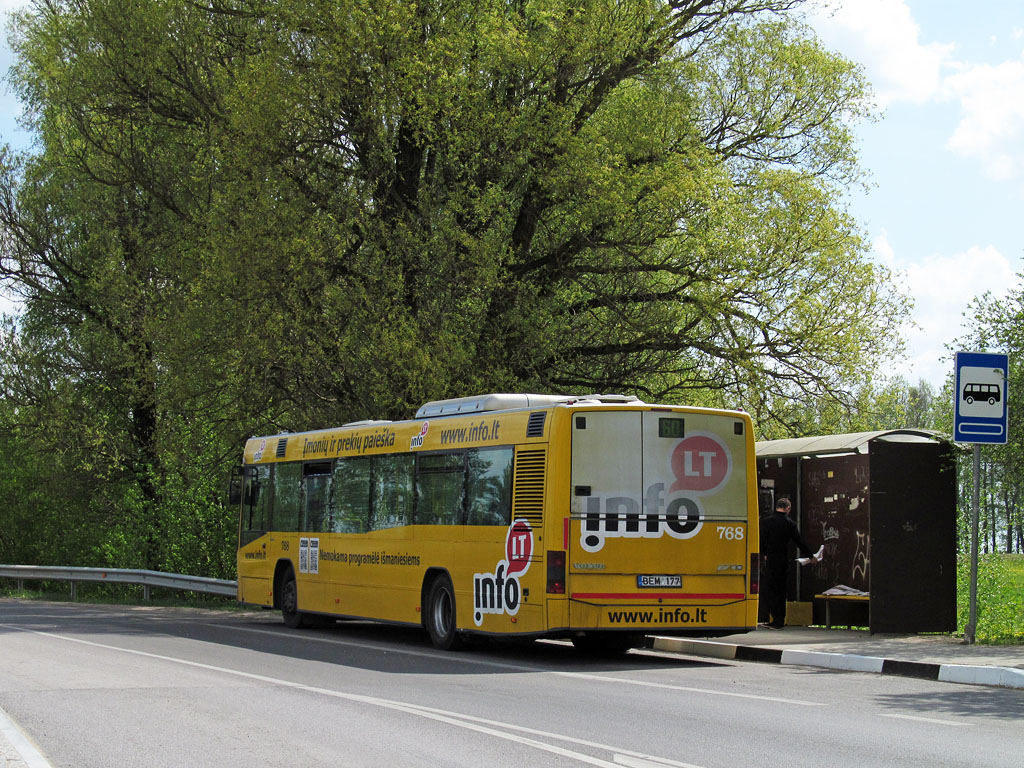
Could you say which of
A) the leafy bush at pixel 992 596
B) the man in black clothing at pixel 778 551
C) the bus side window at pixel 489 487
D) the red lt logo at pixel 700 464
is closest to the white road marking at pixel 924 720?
the red lt logo at pixel 700 464

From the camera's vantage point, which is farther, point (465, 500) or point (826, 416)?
point (826, 416)

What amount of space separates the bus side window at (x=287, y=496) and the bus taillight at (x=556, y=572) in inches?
312

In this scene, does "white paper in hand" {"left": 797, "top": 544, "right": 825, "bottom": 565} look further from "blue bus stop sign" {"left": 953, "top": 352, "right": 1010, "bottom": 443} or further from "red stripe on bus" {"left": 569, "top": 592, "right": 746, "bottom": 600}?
"blue bus stop sign" {"left": 953, "top": 352, "right": 1010, "bottom": 443}

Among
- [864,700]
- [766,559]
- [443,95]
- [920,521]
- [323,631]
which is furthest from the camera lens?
[443,95]

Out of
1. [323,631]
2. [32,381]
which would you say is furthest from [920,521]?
[32,381]

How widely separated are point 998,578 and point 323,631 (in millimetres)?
10285

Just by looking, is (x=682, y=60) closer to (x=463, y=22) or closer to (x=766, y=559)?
(x=463, y=22)

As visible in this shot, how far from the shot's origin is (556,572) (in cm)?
1447

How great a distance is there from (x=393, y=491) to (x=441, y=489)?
145 centimetres

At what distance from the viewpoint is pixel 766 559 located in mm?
17859

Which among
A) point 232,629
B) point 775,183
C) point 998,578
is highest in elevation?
point 775,183

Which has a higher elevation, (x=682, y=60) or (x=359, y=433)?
(x=682, y=60)

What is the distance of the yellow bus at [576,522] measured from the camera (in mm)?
14656

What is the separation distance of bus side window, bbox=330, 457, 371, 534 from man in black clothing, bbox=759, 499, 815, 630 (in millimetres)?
5597
